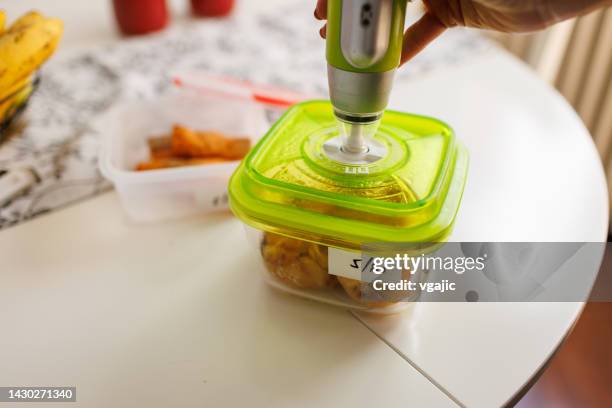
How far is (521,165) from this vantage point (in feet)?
2.40

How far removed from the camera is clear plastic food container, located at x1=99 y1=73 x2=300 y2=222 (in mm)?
632

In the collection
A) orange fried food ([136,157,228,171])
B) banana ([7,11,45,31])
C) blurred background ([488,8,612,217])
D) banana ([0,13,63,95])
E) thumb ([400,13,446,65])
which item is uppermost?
thumb ([400,13,446,65])

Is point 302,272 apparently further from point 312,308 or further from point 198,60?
point 198,60

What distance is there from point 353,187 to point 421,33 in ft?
0.62

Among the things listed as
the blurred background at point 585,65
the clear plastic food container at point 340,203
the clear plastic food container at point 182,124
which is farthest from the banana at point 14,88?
the blurred background at point 585,65

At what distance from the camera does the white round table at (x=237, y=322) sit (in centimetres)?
47

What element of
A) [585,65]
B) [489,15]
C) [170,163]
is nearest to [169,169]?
[170,163]

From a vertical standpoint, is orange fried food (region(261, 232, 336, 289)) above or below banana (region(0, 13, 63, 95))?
below

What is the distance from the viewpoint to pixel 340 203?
46cm

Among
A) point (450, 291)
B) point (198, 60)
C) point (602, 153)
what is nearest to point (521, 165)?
point (450, 291)

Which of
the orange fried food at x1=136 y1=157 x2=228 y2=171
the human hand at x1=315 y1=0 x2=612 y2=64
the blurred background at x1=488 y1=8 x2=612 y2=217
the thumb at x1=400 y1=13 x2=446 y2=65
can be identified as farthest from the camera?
the blurred background at x1=488 y1=8 x2=612 y2=217

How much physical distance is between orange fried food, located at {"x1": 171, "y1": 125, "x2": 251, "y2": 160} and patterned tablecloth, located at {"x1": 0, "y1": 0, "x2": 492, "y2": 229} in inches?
4.7

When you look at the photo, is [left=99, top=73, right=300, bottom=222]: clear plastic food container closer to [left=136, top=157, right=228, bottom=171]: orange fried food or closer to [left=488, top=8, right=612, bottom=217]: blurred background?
[left=136, top=157, right=228, bottom=171]: orange fried food

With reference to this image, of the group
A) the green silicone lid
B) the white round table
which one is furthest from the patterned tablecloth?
the green silicone lid
